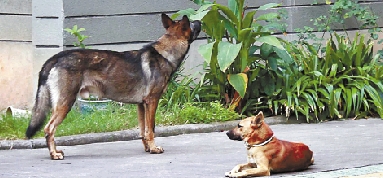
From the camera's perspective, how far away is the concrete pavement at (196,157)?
6671mm

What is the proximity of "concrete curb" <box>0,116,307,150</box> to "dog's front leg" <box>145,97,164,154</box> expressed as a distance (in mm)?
1078

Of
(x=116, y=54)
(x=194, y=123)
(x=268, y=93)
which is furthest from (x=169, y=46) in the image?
(x=268, y=93)

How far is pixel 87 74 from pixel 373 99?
4.60 metres

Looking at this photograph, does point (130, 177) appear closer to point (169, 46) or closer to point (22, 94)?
point (169, 46)

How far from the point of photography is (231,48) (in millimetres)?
9805

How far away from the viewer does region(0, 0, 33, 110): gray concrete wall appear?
37.2 feet

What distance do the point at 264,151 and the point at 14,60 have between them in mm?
6184

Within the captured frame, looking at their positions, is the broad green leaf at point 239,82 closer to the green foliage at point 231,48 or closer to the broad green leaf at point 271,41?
the green foliage at point 231,48

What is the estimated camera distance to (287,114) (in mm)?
10305

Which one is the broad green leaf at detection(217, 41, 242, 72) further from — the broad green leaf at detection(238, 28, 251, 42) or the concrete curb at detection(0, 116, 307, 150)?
the concrete curb at detection(0, 116, 307, 150)

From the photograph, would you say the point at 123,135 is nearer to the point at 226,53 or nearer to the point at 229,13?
the point at 226,53

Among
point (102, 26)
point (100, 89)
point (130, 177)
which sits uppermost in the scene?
point (102, 26)

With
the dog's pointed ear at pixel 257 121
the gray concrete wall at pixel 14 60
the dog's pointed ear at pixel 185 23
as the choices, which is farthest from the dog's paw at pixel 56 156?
the gray concrete wall at pixel 14 60

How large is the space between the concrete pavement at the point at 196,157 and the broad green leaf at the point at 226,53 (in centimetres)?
92
